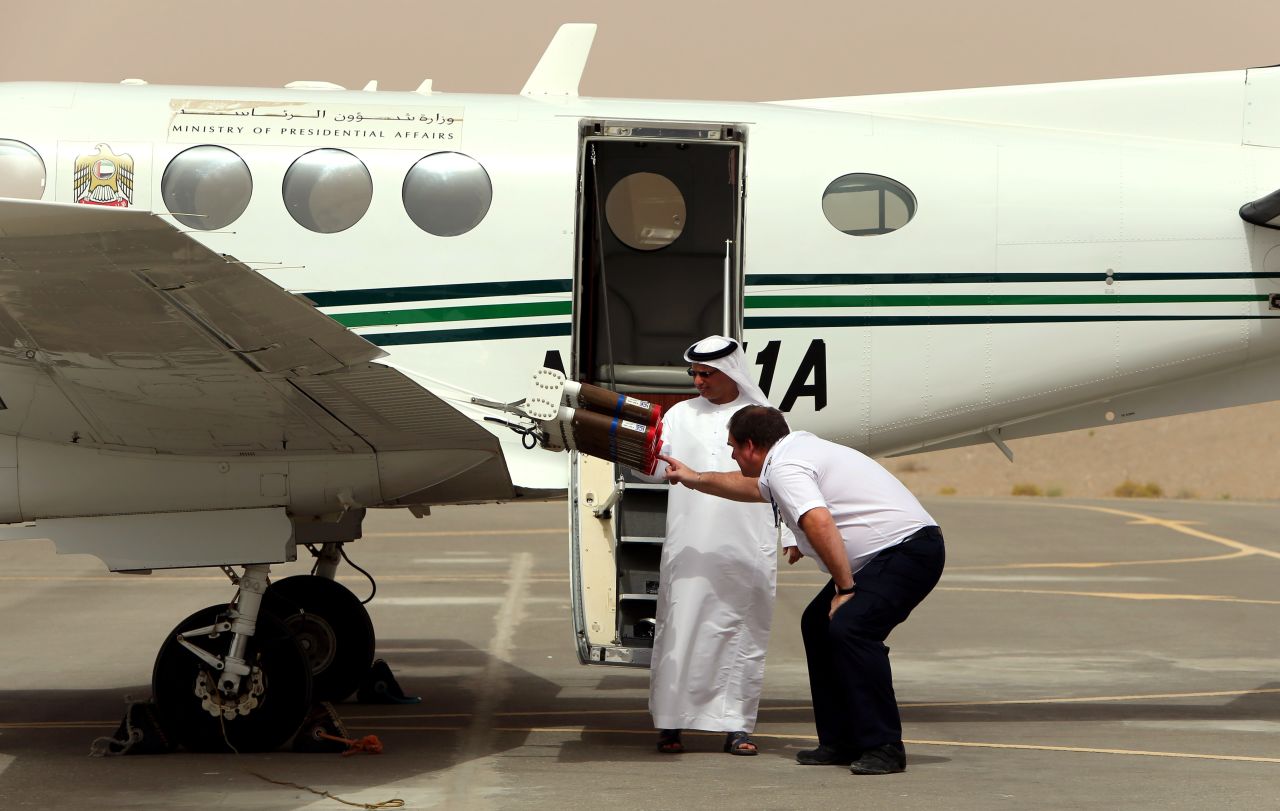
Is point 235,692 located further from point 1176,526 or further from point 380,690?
point 1176,526

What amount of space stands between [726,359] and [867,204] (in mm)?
1798

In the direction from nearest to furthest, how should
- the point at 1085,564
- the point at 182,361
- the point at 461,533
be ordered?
the point at 182,361, the point at 1085,564, the point at 461,533

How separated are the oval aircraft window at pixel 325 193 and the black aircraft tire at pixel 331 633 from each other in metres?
2.71

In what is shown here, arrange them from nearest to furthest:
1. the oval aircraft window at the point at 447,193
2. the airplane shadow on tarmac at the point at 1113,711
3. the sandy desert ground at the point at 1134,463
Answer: the oval aircraft window at the point at 447,193
the airplane shadow on tarmac at the point at 1113,711
the sandy desert ground at the point at 1134,463

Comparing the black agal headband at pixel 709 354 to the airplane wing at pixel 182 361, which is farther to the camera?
the black agal headband at pixel 709 354

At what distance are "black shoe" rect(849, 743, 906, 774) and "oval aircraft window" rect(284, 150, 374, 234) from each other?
14.4 ft

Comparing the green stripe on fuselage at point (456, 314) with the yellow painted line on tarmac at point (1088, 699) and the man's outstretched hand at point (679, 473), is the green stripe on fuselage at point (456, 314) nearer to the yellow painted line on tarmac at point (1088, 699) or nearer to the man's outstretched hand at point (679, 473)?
the man's outstretched hand at point (679, 473)

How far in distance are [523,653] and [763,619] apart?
16.4 feet

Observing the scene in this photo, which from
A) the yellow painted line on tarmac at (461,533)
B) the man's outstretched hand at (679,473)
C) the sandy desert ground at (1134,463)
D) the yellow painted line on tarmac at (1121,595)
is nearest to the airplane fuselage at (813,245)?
the man's outstretched hand at (679,473)

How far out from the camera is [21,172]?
945cm

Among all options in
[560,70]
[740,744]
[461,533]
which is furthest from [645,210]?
[461,533]

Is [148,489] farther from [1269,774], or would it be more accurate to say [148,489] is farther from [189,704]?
[1269,774]

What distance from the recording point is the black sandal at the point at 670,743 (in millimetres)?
8844

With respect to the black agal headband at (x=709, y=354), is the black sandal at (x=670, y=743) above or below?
below
